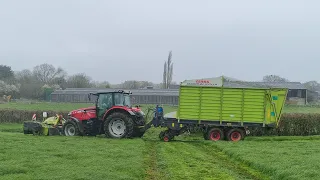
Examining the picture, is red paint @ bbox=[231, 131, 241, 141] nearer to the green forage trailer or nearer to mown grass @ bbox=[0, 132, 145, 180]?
the green forage trailer

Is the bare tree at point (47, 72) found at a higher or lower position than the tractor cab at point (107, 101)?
higher

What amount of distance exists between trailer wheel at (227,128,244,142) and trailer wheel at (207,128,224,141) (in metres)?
0.40

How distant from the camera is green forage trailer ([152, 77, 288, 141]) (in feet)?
64.3

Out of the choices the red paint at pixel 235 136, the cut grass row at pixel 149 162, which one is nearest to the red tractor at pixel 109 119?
the cut grass row at pixel 149 162

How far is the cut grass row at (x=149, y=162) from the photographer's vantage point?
32.2 feet

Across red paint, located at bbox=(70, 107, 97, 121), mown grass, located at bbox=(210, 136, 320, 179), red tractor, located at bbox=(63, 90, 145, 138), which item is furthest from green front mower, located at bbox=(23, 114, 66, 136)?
mown grass, located at bbox=(210, 136, 320, 179)

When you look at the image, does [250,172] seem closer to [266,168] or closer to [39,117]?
[266,168]

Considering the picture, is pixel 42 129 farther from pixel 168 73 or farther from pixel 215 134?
pixel 168 73

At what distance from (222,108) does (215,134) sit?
4.60ft

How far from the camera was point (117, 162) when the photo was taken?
1150 centimetres

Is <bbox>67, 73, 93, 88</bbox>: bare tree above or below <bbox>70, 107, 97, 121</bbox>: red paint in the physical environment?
above

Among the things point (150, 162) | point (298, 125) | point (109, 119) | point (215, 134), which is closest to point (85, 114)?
point (109, 119)

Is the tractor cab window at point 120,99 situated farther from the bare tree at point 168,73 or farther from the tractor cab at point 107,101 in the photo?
the bare tree at point 168,73

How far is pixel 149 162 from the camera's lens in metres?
12.3
